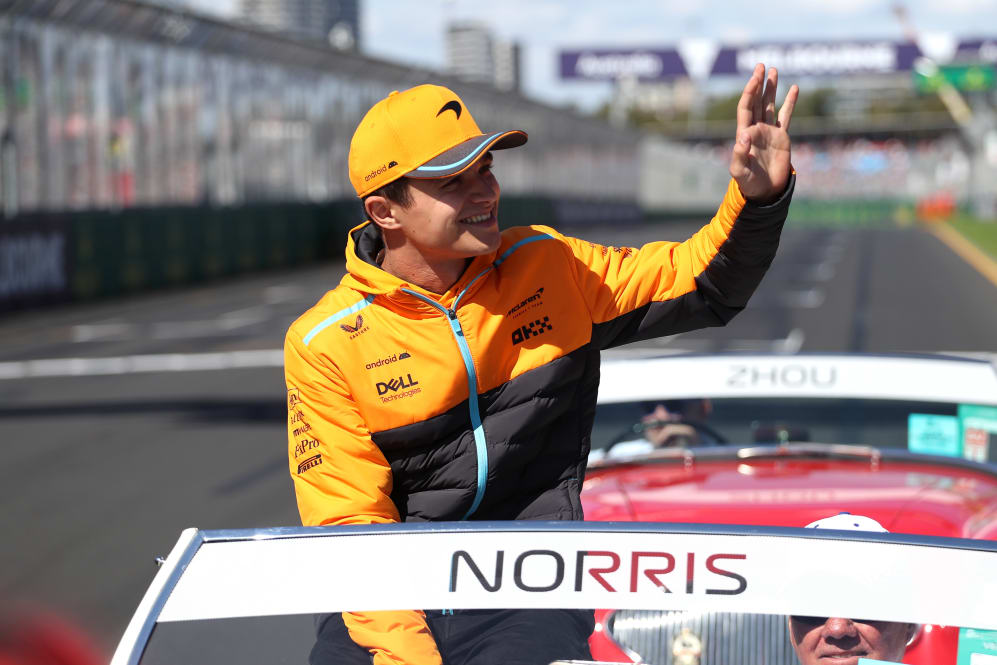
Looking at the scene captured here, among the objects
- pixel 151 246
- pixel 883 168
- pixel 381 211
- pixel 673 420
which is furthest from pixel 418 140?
pixel 883 168

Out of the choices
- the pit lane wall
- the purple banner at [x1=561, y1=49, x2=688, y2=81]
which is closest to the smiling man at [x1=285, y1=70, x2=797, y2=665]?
the pit lane wall

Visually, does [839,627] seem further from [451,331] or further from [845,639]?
[451,331]

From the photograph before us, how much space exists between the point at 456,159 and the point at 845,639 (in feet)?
3.80

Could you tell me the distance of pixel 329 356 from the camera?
112 inches

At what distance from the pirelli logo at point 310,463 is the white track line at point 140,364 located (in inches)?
468

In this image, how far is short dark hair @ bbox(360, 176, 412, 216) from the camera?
2881mm

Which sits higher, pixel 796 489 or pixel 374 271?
pixel 374 271

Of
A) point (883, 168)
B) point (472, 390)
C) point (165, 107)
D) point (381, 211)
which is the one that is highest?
point (165, 107)

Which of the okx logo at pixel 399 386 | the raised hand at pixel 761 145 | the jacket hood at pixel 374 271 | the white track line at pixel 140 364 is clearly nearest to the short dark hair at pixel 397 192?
the jacket hood at pixel 374 271

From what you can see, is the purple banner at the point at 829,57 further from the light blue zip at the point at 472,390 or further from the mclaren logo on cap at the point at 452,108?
the light blue zip at the point at 472,390

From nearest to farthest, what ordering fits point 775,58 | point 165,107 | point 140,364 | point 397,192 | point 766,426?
point 397,192, point 766,426, point 140,364, point 165,107, point 775,58

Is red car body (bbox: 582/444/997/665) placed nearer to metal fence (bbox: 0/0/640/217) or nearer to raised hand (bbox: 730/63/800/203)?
raised hand (bbox: 730/63/800/203)

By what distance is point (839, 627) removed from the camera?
2150 millimetres

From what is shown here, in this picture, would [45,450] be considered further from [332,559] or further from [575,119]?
[575,119]
